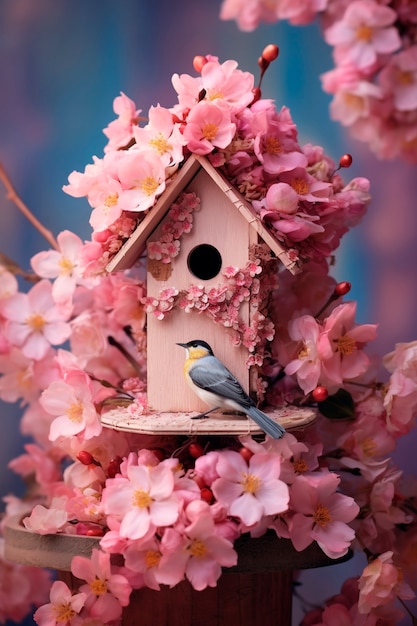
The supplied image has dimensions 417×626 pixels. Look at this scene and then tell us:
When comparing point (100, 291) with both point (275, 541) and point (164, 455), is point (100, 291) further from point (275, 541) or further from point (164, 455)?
point (275, 541)

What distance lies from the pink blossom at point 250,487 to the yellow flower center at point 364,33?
0.71 metres

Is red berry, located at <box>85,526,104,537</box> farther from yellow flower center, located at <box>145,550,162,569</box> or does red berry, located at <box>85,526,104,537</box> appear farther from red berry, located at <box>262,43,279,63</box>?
red berry, located at <box>262,43,279,63</box>

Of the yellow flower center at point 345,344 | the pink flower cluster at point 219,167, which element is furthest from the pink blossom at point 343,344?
the pink flower cluster at point 219,167

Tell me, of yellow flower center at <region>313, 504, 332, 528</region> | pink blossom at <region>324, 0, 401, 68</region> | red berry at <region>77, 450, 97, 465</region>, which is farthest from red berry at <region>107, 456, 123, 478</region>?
pink blossom at <region>324, 0, 401, 68</region>

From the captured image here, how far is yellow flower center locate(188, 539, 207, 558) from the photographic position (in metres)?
1.28

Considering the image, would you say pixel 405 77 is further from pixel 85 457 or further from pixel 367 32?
pixel 85 457

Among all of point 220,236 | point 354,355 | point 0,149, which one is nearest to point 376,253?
point 354,355

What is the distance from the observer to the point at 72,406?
1.49 meters

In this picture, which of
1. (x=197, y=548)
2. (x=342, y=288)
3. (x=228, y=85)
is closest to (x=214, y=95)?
(x=228, y=85)

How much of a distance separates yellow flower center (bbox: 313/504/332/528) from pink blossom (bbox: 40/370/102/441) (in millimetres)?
398

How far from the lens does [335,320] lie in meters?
1.45

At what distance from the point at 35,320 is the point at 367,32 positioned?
854mm

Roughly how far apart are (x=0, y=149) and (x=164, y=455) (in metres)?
0.90

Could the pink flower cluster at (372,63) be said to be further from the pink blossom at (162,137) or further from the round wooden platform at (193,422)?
the round wooden platform at (193,422)
